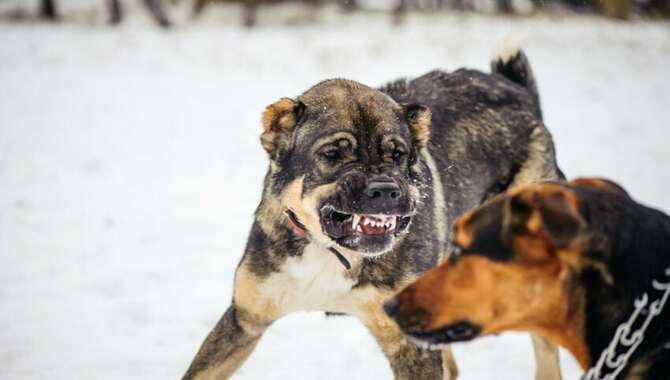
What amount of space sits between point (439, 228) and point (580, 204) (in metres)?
1.75

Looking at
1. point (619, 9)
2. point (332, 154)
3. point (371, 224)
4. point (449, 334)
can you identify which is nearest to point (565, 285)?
point (449, 334)

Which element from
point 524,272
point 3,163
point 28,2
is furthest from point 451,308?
point 28,2

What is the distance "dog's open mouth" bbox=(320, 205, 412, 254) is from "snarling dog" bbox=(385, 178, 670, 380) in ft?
2.80

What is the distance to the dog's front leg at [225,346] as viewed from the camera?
433cm

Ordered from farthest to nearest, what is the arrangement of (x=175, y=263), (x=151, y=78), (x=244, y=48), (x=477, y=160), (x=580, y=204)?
(x=244, y=48), (x=151, y=78), (x=175, y=263), (x=477, y=160), (x=580, y=204)

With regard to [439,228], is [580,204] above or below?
above

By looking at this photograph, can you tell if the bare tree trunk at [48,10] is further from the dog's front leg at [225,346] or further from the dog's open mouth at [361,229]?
the dog's open mouth at [361,229]

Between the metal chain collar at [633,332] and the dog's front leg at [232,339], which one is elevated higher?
the metal chain collar at [633,332]

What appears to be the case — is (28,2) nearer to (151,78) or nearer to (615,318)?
(151,78)

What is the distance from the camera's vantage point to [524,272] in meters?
2.94

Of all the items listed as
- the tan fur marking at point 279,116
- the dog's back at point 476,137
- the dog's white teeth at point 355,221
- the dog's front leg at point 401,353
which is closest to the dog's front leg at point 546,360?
the dog's back at point 476,137

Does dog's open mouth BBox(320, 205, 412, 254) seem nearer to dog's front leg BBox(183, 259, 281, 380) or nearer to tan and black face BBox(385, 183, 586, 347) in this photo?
dog's front leg BBox(183, 259, 281, 380)

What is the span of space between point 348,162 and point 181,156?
721 cm

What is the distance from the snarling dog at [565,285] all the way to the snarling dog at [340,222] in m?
0.86
